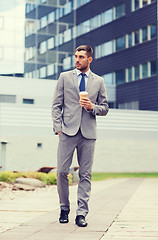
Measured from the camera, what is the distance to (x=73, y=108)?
19.7 ft

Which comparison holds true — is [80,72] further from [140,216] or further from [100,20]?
[100,20]

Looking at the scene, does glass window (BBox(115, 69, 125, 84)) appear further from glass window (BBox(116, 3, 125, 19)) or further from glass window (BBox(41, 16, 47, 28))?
glass window (BBox(41, 16, 47, 28))

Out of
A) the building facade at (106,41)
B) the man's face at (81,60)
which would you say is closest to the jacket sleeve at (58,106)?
the man's face at (81,60)

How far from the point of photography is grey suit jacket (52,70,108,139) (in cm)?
598

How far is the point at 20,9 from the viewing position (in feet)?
120

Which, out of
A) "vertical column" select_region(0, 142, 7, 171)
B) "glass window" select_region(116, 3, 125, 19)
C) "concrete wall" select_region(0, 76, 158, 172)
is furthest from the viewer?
"glass window" select_region(116, 3, 125, 19)

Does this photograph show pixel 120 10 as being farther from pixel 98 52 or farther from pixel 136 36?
pixel 98 52

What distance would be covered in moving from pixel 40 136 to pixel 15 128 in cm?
168

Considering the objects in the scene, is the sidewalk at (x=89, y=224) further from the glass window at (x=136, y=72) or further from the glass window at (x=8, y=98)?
the glass window at (x=136, y=72)

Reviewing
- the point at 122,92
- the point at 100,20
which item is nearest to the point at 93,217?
the point at 122,92

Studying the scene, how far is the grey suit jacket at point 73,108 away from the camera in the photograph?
5.98 m

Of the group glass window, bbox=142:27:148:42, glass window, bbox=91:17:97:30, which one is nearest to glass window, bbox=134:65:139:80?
glass window, bbox=142:27:148:42

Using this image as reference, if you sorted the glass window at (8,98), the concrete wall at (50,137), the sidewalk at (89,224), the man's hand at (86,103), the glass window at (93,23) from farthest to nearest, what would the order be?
the glass window at (93,23) < the glass window at (8,98) < the concrete wall at (50,137) < the man's hand at (86,103) < the sidewalk at (89,224)

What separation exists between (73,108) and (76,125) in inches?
8.2
